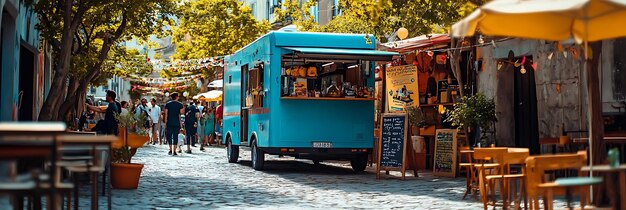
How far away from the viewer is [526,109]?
19.5 meters

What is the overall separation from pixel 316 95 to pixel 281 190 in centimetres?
426

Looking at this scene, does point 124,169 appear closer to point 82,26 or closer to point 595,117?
point 595,117

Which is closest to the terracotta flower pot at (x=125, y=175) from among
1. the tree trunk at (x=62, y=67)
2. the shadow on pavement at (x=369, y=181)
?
the shadow on pavement at (x=369, y=181)

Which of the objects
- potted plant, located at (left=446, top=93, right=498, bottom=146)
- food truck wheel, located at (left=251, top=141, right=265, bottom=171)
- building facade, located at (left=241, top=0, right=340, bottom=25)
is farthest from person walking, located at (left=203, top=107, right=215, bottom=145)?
potted plant, located at (left=446, top=93, right=498, bottom=146)

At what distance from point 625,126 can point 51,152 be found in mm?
11944

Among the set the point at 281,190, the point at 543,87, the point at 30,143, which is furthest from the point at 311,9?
the point at 30,143

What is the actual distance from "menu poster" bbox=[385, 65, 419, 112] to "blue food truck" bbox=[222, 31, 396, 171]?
2153 millimetres

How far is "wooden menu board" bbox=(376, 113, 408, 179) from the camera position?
1817 cm

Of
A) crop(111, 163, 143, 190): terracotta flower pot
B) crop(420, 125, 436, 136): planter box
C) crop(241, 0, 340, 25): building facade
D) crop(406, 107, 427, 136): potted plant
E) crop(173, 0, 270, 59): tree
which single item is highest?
crop(241, 0, 340, 25): building facade

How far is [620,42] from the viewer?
15.9 m

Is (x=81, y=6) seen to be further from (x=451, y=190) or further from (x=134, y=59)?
(x=134, y=59)

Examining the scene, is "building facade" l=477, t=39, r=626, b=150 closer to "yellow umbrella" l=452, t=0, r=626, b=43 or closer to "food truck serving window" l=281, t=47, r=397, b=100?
"food truck serving window" l=281, t=47, r=397, b=100

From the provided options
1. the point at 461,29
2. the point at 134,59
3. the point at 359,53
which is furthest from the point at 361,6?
the point at 134,59

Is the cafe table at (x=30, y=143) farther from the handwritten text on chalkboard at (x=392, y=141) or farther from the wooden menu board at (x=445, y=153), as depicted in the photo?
the wooden menu board at (x=445, y=153)
